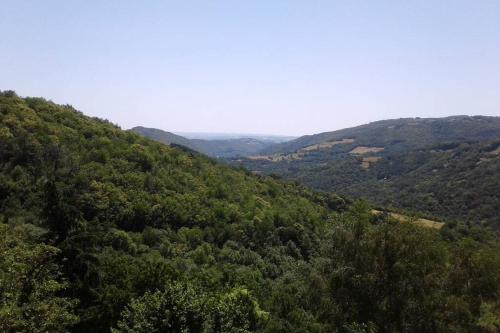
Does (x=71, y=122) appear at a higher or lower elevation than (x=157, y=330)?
higher

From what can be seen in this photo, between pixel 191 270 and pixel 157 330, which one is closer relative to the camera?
pixel 157 330

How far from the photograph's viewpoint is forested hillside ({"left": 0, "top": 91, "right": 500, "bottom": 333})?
20.1 meters

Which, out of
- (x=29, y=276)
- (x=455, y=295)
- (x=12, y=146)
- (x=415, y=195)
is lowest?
(x=415, y=195)

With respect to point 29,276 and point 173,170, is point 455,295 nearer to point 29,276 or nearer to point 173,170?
point 29,276

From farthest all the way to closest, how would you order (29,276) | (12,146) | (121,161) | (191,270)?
(121,161) → (12,146) → (191,270) → (29,276)

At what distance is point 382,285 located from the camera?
25.7 metres

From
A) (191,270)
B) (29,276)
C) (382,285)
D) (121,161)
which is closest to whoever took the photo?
(29,276)

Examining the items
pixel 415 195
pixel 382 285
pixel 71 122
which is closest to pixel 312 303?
pixel 382 285

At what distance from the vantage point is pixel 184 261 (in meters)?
44.8

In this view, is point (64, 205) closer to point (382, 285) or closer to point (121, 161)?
point (382, 285)

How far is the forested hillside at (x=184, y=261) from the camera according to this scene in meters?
20.1

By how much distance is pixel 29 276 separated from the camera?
21172 millimetres

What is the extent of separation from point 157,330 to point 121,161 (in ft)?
163

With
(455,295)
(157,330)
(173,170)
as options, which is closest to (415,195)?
(173,170)
